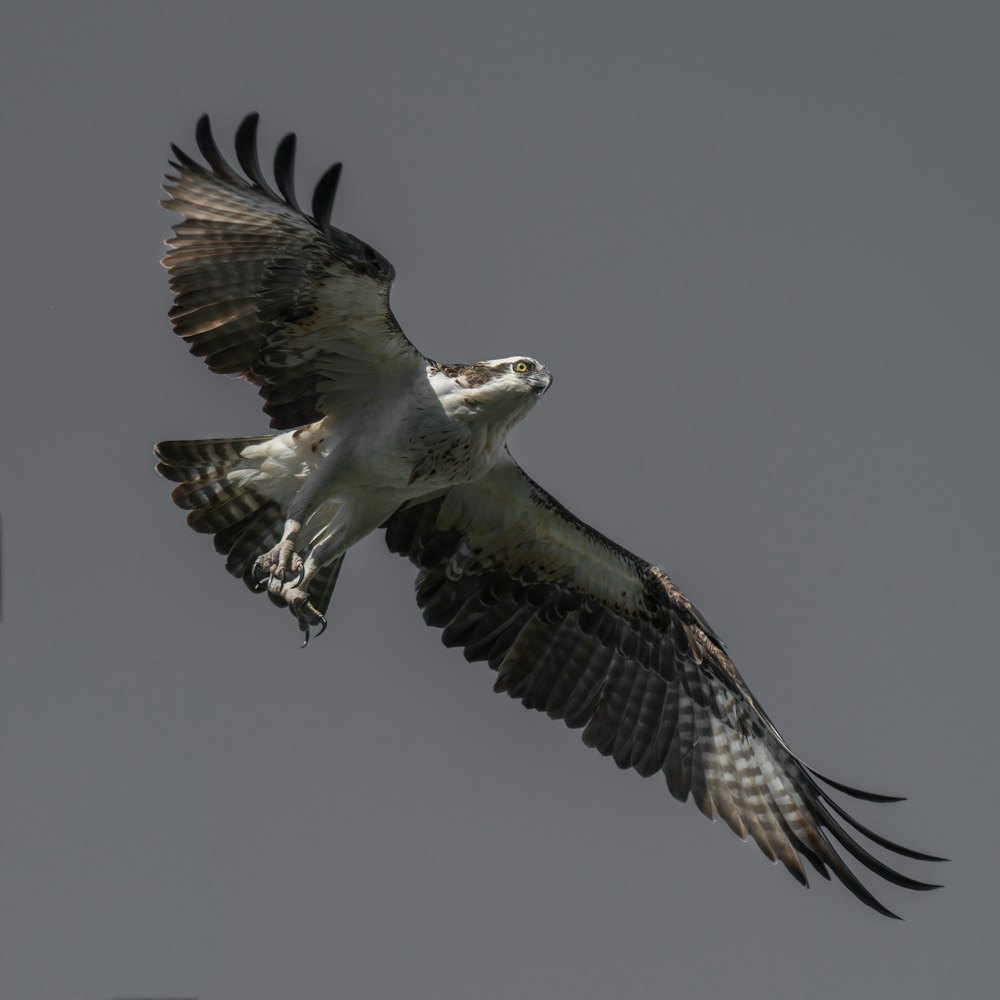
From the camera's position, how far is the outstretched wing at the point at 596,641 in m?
13.8

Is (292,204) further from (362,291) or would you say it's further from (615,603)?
(615,603)

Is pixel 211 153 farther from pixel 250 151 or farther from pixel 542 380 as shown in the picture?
pixel 542 380

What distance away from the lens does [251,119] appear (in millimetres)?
10719

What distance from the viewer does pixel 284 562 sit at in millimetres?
12477

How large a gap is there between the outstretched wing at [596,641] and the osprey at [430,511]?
0.06 ft

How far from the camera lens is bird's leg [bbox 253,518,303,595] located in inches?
492

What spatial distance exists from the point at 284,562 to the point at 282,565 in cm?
3

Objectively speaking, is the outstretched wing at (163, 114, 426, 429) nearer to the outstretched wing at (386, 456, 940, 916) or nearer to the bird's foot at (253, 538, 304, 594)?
the bird's foot at (253, 538, 304, 594)

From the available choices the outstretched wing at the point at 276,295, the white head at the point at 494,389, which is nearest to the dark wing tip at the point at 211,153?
the outstretched wing at the point at 276,295

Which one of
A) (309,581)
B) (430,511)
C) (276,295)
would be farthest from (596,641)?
(276,295)

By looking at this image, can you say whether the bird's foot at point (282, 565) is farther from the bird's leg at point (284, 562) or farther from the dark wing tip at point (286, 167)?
the dark wing tip at point (286, 167)

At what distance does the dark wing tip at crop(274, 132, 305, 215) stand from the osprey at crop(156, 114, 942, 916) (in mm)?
20

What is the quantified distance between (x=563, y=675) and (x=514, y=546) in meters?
1.19

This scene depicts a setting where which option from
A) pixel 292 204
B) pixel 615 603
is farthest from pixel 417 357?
pixel 615 603
